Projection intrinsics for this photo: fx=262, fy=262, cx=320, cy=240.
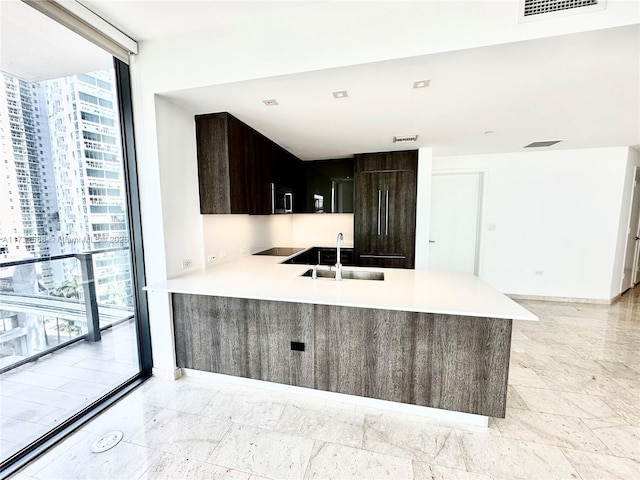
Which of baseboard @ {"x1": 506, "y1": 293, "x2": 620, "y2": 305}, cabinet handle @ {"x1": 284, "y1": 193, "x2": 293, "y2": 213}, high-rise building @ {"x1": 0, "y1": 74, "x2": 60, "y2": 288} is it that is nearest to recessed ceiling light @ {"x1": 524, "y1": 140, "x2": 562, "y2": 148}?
baseboard @ {"x1": 506, "y1": 293, "x2": 620, "y2": 305}

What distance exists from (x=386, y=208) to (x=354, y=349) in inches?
104

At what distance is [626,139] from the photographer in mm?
3570

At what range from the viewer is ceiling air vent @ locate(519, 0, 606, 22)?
4.62 ft

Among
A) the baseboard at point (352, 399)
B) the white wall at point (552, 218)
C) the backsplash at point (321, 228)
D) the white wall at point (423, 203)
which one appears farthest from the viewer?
the backsplash at point (321, 228)

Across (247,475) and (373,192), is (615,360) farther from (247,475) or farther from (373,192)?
(247,475)

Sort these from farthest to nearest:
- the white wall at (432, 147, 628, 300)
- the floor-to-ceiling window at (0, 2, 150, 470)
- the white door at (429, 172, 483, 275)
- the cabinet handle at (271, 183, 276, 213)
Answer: the white door at (429, 172, 483, 275)
the white wall at (432, 147, 628, 300)
the cabinet handle at (271, 183, 276, 213)
the floor-to-ceiling window at (0, 2, 150, 470)

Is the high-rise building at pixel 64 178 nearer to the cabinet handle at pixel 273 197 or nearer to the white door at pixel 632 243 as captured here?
the cabinet handle at pixel 273 197

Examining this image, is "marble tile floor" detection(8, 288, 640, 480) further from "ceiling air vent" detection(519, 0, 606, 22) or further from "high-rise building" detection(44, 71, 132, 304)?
"ceiling air vent" detection(519, 0, 606, 22)

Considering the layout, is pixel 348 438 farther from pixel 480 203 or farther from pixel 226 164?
pixel 480 203

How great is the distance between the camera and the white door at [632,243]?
14.6ft

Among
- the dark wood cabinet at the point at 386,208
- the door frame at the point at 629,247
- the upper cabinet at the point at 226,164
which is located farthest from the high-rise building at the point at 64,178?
the door frame at the point at 629,247

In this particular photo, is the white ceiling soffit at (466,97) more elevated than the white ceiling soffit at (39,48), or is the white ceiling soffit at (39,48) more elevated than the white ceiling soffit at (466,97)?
the white ceiling soffit at (39,48)

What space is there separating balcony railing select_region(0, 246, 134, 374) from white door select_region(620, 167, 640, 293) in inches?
290

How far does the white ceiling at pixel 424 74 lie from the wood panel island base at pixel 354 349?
1671 millimetres
